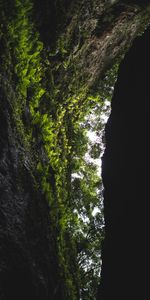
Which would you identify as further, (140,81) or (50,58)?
(50,58)

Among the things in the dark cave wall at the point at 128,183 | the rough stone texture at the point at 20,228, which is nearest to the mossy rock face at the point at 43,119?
the rough stone texture at the point at 20,228

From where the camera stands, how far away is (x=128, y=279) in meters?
2.81

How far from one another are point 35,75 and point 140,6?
5276 millimetres

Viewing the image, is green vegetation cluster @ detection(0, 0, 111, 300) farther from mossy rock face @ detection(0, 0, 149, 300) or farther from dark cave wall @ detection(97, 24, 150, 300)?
dark cave wall @ detection(97, 24, 150, 300)

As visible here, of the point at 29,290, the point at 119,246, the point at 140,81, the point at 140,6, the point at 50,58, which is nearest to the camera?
the point at 119,246

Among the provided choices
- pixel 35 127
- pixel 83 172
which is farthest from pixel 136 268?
pixel 83 172

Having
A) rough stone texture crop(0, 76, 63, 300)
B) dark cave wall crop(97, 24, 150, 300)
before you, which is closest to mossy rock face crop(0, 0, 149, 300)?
rough stone texture crop(0, 76, 63, 300)

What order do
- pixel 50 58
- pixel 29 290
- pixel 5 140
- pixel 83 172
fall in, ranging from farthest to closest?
pixel 83 172
pixel 50 58
pixel 5 140
pixel 29 290

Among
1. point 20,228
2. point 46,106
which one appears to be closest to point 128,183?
point 20,228

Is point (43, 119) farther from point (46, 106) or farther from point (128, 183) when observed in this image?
point (128, 183)

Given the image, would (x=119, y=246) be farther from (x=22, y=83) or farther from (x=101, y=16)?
(x=101, y=16)

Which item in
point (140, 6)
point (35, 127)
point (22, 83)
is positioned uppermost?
point (140, 6)

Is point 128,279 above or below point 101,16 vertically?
below

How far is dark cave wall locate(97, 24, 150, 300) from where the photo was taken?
9.13 feet
